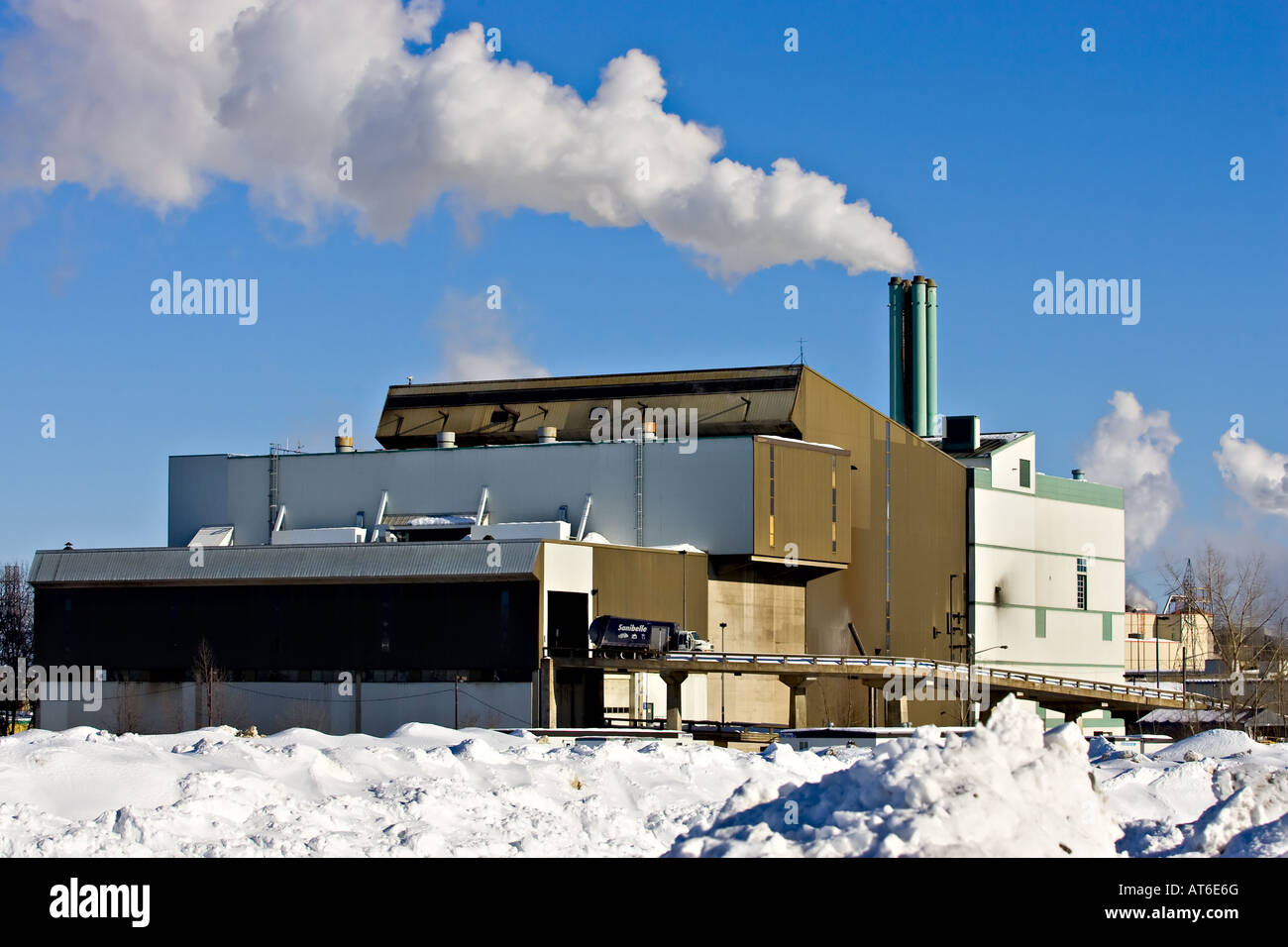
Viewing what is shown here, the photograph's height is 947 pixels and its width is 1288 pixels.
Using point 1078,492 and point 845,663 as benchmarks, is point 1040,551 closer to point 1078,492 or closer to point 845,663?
point 1078,492

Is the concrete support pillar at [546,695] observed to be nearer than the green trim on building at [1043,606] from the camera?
Yes

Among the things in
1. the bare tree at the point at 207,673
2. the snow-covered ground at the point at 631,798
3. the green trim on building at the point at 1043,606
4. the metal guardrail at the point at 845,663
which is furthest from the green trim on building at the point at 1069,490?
the snow-covered ground at the point at 631,798

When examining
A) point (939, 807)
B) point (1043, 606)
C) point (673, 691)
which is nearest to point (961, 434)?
point (1043, 606)

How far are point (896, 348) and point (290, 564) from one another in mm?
58628

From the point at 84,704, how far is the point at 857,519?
1599 inches

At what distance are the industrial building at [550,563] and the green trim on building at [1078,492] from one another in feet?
14.6

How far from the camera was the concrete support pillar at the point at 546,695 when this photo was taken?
6862 centimetres

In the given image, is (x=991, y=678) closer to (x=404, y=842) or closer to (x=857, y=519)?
(x=857, y=519)

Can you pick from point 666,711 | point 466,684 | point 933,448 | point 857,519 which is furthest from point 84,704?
point 933,448

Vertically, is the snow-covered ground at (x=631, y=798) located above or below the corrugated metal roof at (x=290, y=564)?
below

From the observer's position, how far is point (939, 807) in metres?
18.1

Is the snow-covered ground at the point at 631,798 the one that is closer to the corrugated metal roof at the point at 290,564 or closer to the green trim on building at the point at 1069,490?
the corrugated metal roof at the point at 290,564

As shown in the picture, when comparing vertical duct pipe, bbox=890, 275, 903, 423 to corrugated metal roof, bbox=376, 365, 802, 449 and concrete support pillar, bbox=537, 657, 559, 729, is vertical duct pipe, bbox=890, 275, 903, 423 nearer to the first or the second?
corrugated metal roof, bbox=376, 365, 802, 449

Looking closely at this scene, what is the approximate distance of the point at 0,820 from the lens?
24.3 meters
